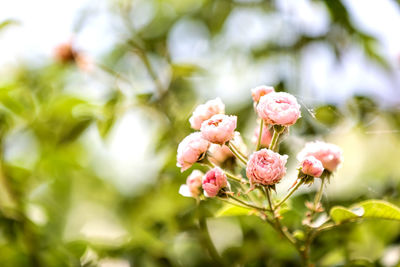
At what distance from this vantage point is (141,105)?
4.18 ft

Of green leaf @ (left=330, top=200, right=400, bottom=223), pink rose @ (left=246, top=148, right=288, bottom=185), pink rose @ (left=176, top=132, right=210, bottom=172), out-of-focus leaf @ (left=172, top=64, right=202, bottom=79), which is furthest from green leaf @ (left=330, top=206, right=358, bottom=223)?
out-of-focus leaf @ (left=172, top=64, right=202, bottom=79)

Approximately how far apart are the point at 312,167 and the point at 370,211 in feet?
0.40

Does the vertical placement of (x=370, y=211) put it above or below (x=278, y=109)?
below

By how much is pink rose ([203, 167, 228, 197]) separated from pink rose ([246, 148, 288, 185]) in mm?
50

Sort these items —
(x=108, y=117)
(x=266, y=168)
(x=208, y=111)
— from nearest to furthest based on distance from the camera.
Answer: (x=266, y=168) < (x=208, y=111) < (x=108, y=117)

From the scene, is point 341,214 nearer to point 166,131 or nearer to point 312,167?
point 312,167

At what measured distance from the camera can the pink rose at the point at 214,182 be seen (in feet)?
2.26

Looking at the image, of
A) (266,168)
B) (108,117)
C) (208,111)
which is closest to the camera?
(266,168)

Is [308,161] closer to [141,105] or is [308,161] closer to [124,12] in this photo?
[141,105]

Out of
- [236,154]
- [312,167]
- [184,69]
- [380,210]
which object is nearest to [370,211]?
[380,210]

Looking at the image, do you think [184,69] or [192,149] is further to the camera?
[184,69]

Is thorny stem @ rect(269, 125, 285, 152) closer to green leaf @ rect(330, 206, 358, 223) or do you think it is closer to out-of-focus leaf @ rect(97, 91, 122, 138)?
green leaf @ rect(330, 206, 358, 223)

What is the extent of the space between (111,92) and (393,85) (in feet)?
2.93

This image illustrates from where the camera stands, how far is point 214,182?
693 mm
